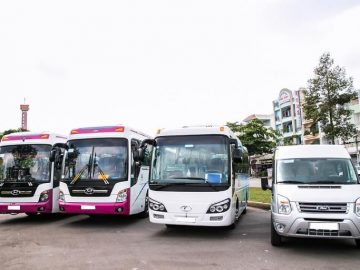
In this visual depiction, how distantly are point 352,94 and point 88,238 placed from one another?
73.3 ft

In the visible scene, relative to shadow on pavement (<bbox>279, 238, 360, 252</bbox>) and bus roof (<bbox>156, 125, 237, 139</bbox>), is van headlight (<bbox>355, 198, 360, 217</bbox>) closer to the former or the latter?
shadow on pavement (<bbox>279, 238, 360, 252</bbox>)

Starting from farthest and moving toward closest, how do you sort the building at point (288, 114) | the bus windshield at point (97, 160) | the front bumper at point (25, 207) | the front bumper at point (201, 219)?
1. the building at point (288, 114)
2. the front bumper at point (25, 207)
3. the bus windshield at point (97, 160)
4. the front bumper at point (201, 219)

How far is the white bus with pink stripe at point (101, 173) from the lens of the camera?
39.4ft

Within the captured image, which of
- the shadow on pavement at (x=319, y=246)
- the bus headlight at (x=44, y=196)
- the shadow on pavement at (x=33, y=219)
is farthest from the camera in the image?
the shadow on pavement at (x=33, y=219)

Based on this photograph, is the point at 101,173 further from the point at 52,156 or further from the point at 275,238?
the point at 275,238

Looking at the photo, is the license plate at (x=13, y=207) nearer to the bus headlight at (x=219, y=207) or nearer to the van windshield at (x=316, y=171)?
the bus headlight at (x=219, y=207)

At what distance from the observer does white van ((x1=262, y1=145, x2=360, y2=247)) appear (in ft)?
25.8

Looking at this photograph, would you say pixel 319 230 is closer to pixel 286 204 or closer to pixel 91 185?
pixel 286 204

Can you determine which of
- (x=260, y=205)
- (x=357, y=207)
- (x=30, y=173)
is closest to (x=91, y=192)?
(x=30, y=173)

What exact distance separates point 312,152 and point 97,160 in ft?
20.3

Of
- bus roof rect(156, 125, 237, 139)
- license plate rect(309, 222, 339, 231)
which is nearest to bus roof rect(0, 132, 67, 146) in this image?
bus roof rect(156, 125, 237, 139)

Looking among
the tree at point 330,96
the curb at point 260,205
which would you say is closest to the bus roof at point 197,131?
the curb at point 260,205

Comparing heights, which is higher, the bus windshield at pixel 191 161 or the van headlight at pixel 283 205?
the bus windshield at pixel 191 161

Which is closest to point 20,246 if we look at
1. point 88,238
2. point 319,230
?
point 88,238
